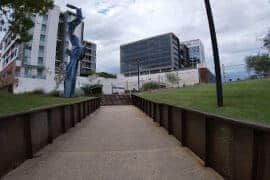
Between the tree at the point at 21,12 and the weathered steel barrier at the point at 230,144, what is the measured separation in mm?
10259

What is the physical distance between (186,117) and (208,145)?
2.00m

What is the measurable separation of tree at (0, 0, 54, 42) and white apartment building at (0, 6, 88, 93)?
1615 inches

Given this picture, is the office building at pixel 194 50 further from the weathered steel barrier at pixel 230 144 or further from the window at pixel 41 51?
the weathered steel barrier at pixel 230 144

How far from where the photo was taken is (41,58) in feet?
233

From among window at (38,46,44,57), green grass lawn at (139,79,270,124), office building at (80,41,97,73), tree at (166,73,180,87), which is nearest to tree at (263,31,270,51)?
green grass lawn at (139,79,270,124)

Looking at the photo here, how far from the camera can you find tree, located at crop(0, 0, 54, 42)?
14.4 metres

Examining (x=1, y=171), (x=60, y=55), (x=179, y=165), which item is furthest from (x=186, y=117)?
(x=60, y=55)

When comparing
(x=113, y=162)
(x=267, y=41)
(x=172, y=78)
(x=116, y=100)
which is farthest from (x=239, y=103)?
(x=172, y=78)

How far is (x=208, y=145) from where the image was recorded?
590cm

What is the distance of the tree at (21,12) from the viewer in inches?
568

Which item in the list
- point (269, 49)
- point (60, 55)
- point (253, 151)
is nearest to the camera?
point (253, 151)

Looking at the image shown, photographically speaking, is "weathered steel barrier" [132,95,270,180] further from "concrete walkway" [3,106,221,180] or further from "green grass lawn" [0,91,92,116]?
"green grass lawn" [0,91,92,116]

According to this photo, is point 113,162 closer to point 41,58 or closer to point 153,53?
point 41,58

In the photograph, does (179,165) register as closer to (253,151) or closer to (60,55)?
(253,151)
